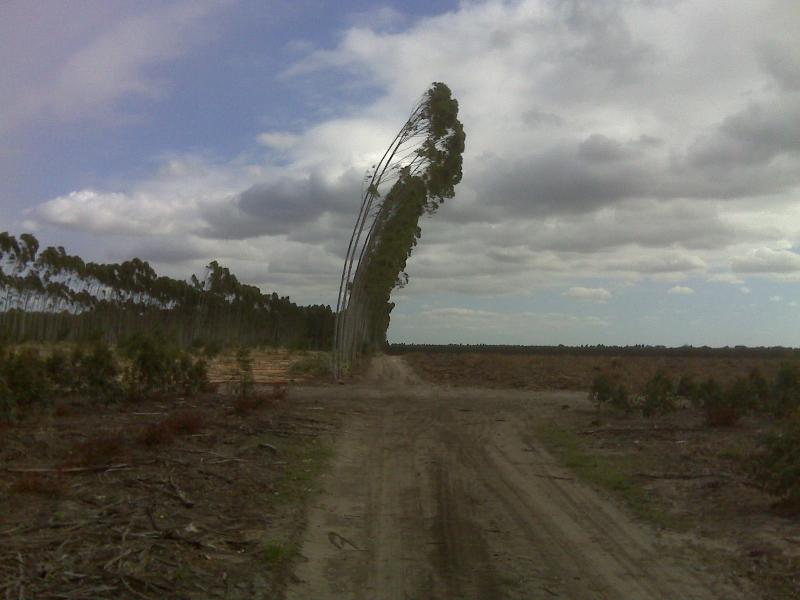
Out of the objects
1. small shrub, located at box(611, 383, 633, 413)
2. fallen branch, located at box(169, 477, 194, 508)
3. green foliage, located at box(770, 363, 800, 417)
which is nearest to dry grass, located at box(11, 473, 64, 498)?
fallen branch, located at box(169, 477, 194, 508)

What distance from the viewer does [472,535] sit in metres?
8.33

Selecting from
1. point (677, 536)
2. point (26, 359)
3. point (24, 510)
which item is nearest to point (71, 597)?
point (24, 510)

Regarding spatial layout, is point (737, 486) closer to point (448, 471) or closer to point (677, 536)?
point (677, 536)

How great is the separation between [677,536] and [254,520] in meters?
4.44

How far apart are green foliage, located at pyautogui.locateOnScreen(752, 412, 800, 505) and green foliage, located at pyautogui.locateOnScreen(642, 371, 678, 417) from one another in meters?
8.24

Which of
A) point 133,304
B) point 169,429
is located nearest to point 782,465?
point 169,429

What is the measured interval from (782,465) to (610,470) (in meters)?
3.32

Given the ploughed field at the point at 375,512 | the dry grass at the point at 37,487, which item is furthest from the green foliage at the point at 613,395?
the dry grass at the point at 37,487

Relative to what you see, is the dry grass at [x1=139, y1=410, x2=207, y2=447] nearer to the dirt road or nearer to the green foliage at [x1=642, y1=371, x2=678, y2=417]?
the dirt road

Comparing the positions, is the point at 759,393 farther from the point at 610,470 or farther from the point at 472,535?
the point at 472,535

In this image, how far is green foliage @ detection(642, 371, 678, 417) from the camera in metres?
18.0

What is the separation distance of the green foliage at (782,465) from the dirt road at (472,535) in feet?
5.32

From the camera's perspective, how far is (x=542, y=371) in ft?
118

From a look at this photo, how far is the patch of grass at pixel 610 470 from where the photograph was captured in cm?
931
